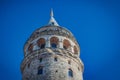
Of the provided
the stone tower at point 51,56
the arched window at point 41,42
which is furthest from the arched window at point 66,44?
the arched window at point 41,42

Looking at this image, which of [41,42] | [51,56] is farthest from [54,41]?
[51,56]

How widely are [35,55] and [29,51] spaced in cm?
174

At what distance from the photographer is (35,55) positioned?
95.5 feet

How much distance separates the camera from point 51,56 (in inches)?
1118

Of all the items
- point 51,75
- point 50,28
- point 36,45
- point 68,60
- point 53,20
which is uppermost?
point 53,20

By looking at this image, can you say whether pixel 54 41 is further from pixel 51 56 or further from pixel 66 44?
pixel 51 56

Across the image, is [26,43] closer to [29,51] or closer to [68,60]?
[29,51]

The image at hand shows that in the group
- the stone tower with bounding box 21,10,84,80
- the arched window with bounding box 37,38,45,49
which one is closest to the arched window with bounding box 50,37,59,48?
the stone tower with bounding box 21,10,84,80

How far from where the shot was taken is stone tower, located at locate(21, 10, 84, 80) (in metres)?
26.9

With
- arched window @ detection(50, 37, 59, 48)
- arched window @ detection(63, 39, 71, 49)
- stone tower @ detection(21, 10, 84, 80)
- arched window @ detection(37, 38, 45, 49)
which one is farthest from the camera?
arched window @ detection(63, 39, 71, 49)

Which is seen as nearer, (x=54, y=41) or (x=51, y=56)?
(x=51, y=56)

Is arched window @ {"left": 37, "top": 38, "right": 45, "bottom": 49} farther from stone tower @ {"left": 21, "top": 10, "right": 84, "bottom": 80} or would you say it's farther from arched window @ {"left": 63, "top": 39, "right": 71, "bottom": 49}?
arched window @ {"left": 63, "top": 39, "right": 71, "bottom": 49}

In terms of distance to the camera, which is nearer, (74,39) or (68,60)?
(68,60)

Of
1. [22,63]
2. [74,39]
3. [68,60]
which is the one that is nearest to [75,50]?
[74,39]
